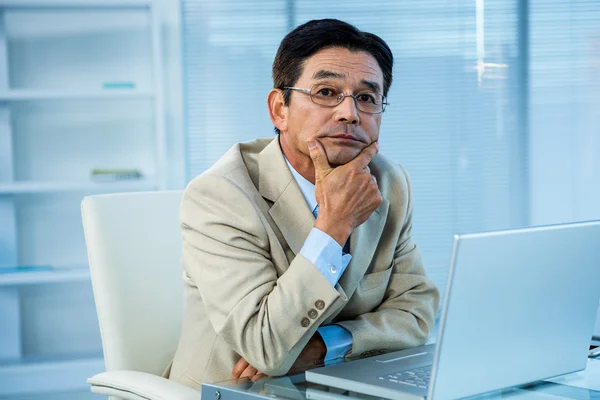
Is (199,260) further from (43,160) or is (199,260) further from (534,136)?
(534,136)

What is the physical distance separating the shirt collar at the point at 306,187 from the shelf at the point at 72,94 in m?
2.24

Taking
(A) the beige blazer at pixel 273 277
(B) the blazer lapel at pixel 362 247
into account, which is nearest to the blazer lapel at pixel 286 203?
(A) the beige blazer at pixel 273 277

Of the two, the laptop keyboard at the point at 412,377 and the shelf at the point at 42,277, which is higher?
the shelf at the point at 42,277

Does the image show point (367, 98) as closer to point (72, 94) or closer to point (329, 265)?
point (329, 265)

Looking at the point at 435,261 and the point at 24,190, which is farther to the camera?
the point at 435,261

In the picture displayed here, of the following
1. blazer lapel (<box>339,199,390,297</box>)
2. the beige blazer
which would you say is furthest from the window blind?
blazer lapel (<box>339,199,390,297</box>)

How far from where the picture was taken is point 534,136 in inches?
174

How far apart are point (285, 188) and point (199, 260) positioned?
0.24 meters

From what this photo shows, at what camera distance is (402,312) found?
157 centimetres

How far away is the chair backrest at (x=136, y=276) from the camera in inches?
62.9

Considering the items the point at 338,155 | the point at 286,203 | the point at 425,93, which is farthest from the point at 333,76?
the point at 425,93

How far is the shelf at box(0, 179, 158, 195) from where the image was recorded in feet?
12.1

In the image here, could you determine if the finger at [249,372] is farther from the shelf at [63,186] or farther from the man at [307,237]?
the shelf at [63,186]

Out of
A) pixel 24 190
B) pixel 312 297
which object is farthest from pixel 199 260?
pixel 24 190
